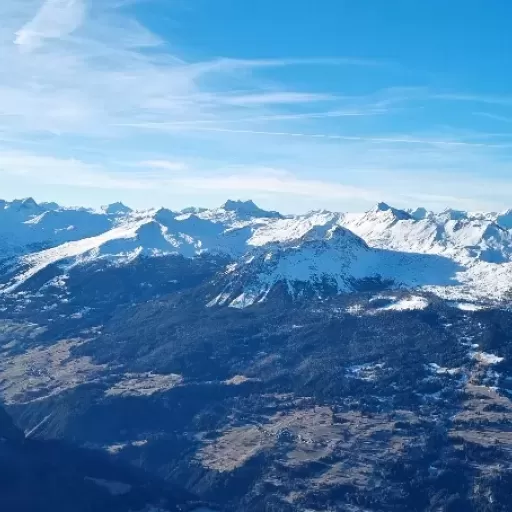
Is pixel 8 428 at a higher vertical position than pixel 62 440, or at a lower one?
higher

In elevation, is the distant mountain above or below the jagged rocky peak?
below

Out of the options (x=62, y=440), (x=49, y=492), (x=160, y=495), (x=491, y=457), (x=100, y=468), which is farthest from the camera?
(x=62, y=440)

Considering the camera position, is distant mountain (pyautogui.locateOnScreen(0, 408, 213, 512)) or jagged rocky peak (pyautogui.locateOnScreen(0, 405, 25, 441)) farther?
jagged rocky peak (pyautogui.locateOnScreen(0, 405, 25, 441))

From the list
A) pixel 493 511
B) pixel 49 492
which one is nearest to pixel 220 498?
pixel 49 492

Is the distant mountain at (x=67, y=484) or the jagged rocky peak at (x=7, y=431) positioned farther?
the jagged rocky peak at (x=7, y=431)

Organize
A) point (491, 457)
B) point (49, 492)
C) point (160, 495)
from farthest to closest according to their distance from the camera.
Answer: point (491, 457)
point (160, 495)
point (49, 492)

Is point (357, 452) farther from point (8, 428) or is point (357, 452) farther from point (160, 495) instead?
point (8, 428)

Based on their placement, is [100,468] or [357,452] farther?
[357,452]

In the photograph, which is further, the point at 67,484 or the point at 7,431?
the point at 7,431

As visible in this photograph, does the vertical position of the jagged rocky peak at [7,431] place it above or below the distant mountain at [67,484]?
above

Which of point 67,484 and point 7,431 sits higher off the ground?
point 7,431
